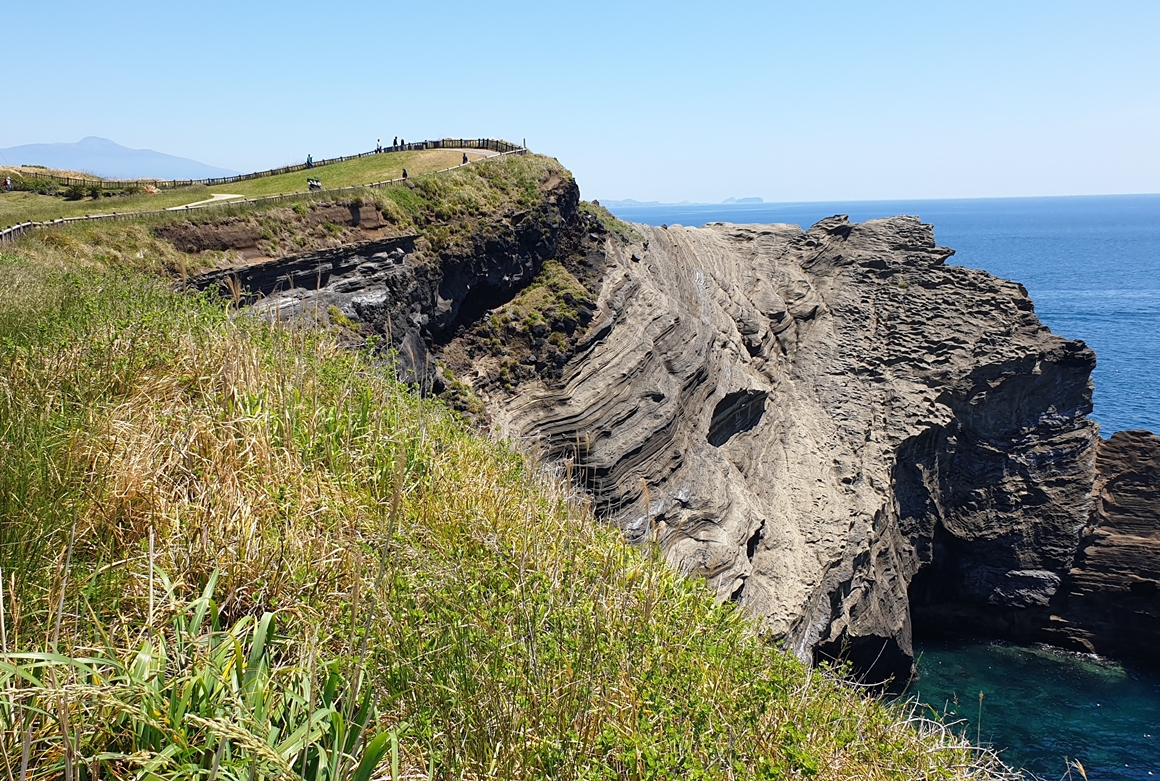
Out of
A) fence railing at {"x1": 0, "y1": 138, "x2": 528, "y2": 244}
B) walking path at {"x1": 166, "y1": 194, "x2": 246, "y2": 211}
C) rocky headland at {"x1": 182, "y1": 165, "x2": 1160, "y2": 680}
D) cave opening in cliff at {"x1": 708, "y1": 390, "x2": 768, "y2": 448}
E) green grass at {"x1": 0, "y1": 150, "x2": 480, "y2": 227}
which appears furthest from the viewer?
cave opening in cliff at {"x1": 708, "y1": 390, "x2": 768, "y2": 448}

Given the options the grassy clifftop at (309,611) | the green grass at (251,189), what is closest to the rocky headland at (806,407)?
the green grass at (251,189)

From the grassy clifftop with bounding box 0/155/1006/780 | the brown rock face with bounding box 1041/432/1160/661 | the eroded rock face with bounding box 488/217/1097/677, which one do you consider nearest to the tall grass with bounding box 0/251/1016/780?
the grassy clifftop with bounding box 0/155/1006/780

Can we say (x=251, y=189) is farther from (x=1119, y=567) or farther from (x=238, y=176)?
(x=1119, y=567)

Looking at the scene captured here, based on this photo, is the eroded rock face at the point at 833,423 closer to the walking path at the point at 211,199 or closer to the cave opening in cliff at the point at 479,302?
the cave opening in cliff at the point at 479,302

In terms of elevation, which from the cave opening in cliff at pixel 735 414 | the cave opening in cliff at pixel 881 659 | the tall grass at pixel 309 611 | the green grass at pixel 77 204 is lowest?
the cave opening in cliff at pixel 881 659

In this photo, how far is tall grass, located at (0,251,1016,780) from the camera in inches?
187

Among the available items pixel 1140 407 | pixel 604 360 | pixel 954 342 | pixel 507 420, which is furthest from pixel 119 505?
pixel 1140 407

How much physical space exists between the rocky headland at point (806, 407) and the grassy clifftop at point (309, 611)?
560 inches

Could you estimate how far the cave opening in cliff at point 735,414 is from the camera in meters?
32.5

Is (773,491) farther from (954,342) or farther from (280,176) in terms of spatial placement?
(280,176)

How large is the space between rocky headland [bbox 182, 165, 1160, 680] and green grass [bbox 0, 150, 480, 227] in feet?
20.3

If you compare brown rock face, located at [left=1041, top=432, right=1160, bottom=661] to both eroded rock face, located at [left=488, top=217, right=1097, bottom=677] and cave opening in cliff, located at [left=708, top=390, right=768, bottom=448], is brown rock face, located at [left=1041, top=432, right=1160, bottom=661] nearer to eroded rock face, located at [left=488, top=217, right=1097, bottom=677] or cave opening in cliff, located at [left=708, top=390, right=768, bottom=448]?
eroded rock face, located at [left=488, top=217, right=1097, bottom=677]

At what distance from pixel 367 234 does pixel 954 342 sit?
96.7 feet

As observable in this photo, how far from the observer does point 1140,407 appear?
190 feet
